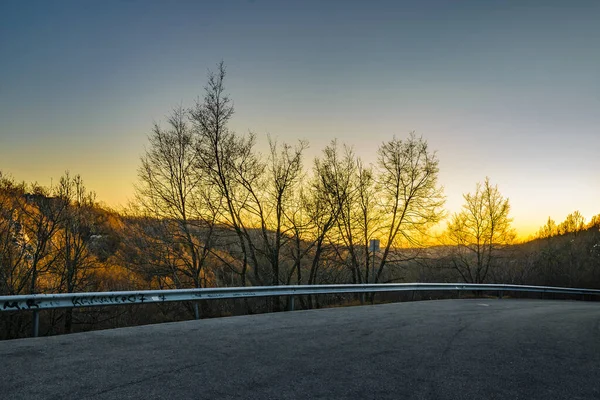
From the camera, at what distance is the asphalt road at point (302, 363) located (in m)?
4.05

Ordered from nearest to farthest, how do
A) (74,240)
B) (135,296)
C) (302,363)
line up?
1. (302,363)
2. (135,296)
3. (74,240)

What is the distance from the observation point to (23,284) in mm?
22609

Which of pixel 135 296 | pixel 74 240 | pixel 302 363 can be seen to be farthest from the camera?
pixel 74 240

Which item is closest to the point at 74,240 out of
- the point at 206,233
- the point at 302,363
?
the point at 206,233

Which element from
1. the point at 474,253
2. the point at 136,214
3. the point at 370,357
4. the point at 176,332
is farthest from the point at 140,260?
the point at 474,253

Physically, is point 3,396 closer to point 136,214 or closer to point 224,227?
point 224,227

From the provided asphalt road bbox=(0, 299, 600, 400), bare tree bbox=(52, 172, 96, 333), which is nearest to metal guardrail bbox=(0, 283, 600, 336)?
asphalt road bbox=(0, 299, 600, 400)

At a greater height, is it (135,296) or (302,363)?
(135,296)

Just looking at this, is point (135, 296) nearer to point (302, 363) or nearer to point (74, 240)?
point (302, 363)

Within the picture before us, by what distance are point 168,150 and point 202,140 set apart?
205 centimetres

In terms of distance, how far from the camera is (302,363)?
5.12 meters

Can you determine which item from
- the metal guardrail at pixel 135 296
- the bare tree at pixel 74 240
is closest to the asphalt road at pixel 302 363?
the metal guardrail at pixel 135 296

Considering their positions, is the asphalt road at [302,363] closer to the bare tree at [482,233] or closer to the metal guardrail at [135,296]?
the metal guardrail at [135,296]

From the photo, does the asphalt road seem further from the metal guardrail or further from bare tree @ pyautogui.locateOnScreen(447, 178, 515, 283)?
bare tree @ pyautogui.locateOnScreen(447, 178, 515, 283)
